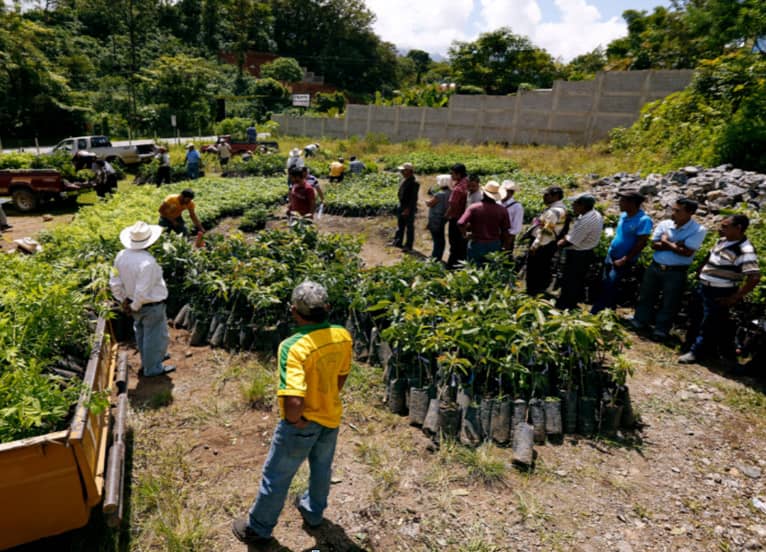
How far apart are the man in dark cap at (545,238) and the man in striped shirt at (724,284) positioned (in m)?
1.79

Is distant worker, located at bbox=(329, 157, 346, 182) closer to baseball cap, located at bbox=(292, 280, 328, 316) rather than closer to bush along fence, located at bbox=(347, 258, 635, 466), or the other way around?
bush along fence, located at bbox=(347, 258, 635, 466)

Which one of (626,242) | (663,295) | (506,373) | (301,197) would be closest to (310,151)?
(301,197)

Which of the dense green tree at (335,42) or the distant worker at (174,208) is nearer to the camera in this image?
the distant worker at (174,208)

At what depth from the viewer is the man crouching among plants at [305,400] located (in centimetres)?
277

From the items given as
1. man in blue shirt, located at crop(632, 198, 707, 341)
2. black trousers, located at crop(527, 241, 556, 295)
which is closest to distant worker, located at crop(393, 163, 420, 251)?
black trousers, located at crop(527, 241, 556, 295)

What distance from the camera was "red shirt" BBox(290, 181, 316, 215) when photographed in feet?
27.3

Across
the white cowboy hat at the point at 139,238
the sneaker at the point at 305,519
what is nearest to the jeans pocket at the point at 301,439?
the sneaker at the point at 305,519

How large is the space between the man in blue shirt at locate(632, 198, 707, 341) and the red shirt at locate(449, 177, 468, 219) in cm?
285

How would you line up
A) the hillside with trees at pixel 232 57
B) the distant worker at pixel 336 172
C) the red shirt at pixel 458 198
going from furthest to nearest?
1. the hillside with trees at pixel 232 57
2. the distant worker at pixel 336 172
3. the red shirt at pixel 458 198

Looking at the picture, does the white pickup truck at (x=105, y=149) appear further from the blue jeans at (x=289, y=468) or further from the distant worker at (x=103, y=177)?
the blue jeans at (x=289, y=468)

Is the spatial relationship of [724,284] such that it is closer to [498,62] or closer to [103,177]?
[103,177]

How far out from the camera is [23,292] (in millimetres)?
3768

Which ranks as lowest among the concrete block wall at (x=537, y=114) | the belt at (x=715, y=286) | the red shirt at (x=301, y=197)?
the belt at (x=715, y=286)

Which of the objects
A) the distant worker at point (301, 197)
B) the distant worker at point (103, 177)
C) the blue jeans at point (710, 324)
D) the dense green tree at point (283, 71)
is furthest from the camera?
the dense green tree at point (283, 71)
